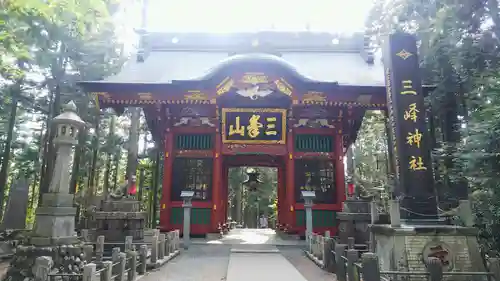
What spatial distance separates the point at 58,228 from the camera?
7.16 metres

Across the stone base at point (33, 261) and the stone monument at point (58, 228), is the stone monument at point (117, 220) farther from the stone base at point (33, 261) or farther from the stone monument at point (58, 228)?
the stone base at point (33, 261)

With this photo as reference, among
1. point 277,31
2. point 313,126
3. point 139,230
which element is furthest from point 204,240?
point 277,31

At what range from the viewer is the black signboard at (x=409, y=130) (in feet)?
22.6

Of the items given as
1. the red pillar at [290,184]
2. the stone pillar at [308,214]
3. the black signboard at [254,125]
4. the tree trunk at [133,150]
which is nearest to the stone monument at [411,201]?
the stone pillar at [308,214]

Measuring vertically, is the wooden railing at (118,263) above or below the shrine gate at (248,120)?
below

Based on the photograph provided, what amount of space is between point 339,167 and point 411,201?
7209mm

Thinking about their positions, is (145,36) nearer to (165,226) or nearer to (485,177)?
(165,226)

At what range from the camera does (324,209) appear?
1377 centimetres

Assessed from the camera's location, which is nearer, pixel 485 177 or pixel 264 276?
pixel 264 276

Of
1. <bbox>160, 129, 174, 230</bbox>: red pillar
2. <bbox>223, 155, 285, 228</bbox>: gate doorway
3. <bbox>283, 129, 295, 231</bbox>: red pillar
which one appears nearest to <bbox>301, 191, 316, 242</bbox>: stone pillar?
<bbox>283, 129, 295, 231</bbox>: red pillar

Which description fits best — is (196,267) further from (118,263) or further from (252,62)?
(252,62)

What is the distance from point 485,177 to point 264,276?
5.12m

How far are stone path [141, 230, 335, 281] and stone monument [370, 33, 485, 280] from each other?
61.6 inches

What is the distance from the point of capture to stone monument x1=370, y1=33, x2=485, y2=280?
620 centimetres
